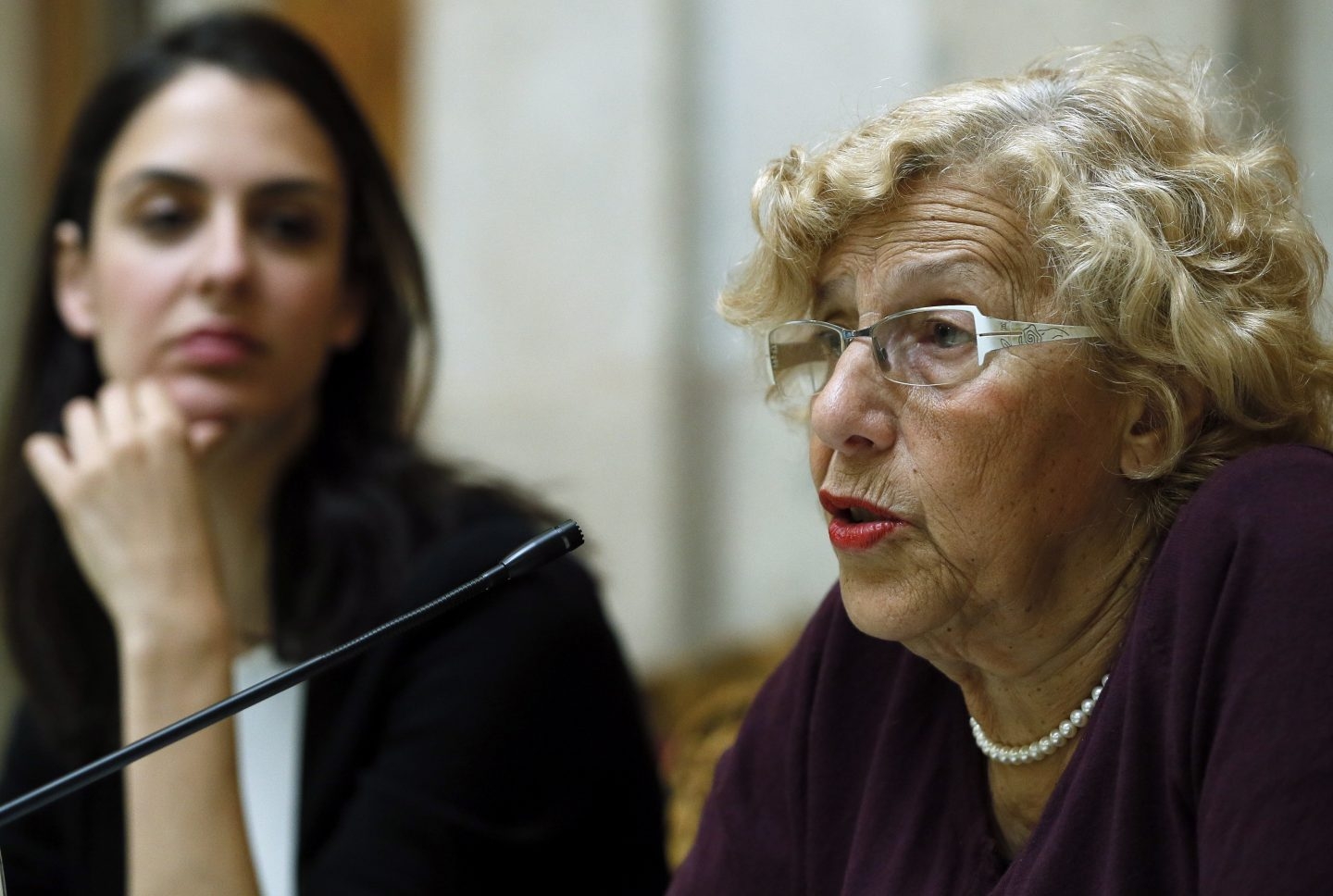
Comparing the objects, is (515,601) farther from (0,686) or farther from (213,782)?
(0,686)

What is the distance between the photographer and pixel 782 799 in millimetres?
1424

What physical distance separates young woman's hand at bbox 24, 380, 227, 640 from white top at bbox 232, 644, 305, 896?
18 centimetres

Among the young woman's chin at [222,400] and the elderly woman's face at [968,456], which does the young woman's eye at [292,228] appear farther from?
the elderly woman's face at [968,456]

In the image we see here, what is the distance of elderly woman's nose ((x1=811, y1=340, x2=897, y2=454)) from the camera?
1.22 m

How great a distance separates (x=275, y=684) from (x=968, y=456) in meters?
0.59

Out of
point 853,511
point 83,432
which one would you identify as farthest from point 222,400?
point 853,511

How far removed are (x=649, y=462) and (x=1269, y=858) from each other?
2594 mm

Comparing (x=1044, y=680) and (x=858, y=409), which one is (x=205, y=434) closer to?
(x=858, y=409)

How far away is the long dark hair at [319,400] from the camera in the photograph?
87.6 inches

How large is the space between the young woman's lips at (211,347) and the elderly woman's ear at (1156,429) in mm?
1333

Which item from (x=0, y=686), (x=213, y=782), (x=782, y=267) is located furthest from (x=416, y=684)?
(x=0, y=686)

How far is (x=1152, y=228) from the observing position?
3.86 feet

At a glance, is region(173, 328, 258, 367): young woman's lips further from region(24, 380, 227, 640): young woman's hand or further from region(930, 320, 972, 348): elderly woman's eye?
region(930, 320, 972, 348): elderly woman's eye

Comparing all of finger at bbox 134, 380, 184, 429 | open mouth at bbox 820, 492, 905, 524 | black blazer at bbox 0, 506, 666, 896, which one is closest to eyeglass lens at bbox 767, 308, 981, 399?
open mouth at bbox 820, 492, 905, 524
